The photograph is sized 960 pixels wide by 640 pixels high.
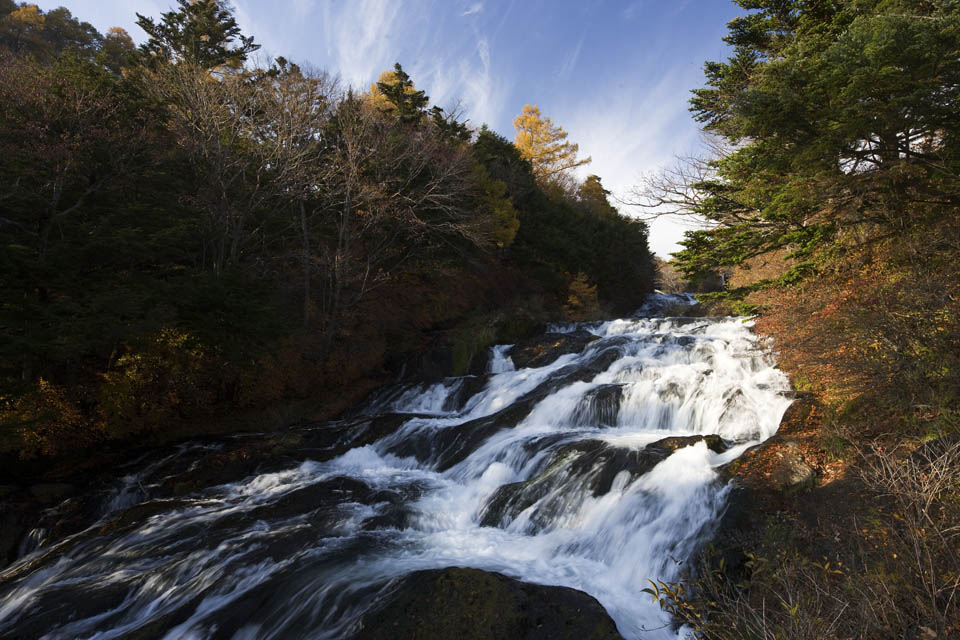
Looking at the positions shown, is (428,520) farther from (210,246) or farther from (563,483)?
(210,246)

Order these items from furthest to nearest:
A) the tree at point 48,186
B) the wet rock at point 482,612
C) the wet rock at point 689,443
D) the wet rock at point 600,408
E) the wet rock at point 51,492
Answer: the wet rock at point 600,408 < the wet rock at point 51,492 < the tree at point 48,186 < the wet rock at point 689,443 < the wet rock at point 482,612

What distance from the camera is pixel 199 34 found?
23.5 metres

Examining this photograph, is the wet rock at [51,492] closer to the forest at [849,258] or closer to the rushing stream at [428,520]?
the rushing stream at [428,520]

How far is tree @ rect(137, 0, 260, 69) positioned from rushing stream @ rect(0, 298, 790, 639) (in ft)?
71.4

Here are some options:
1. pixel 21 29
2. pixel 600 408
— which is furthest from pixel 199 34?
pixel 600 408

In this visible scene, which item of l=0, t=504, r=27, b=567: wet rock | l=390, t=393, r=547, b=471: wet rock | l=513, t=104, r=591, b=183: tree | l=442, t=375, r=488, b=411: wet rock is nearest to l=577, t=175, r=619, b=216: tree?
l=513, t=104, r=591, b=183: tree

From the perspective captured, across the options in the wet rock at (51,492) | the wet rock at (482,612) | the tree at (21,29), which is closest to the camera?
the wet rock at (482,612)

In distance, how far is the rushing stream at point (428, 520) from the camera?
528 cm

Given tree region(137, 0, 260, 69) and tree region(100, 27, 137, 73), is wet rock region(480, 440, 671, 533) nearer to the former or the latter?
tree region(137, 0, 260, 69)

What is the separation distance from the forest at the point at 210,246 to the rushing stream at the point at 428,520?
8.92ft

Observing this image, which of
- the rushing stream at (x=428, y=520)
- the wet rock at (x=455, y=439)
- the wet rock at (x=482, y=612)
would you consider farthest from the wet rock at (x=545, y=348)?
the wet rock at (x=482, y=612)

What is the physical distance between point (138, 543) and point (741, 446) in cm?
1032

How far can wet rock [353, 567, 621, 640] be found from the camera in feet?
13.7

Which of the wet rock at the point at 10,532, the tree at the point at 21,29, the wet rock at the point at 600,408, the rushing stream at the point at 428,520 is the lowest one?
the wet rock at the point at 10,532
